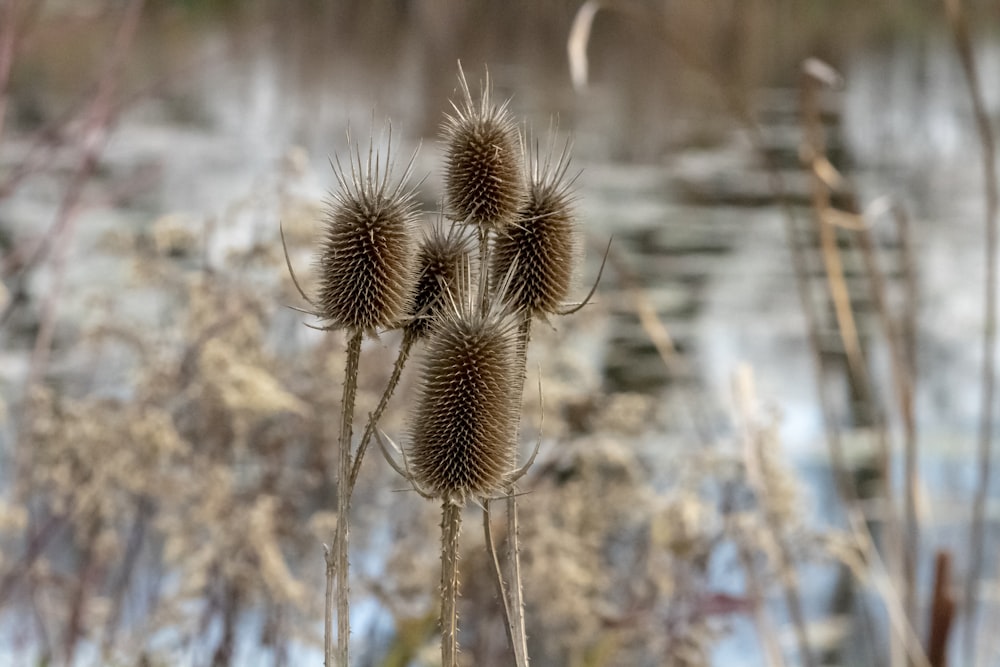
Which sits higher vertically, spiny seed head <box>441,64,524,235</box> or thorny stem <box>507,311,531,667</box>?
spiny seed head <box>441,64,524,235</box>

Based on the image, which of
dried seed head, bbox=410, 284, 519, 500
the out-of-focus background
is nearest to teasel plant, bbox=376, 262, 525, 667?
dried seed head, bbox=410, 284, 519, 500

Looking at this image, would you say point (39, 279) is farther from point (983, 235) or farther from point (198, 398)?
point (983, 235)

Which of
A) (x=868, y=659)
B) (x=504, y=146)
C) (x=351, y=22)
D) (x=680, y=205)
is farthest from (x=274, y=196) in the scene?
(x=351, y=22)

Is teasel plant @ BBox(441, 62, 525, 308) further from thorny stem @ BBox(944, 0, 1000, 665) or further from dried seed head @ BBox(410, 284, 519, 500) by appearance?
thorny stem @ BBox(944, 0, 1000, 665)

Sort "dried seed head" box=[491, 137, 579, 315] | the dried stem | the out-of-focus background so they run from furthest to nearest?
1. the out-of-focus background
2. "dried seed head" box=[491, 137, 579, 315]
3. the dried stem

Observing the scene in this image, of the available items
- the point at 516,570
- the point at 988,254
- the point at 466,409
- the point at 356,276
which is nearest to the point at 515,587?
the point at 516,570

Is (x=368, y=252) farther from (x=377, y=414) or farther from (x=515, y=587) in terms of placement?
(x=515, y=587)

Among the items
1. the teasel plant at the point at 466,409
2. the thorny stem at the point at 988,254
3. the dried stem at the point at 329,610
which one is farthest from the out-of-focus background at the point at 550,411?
the dried stem at the point at 329,610
